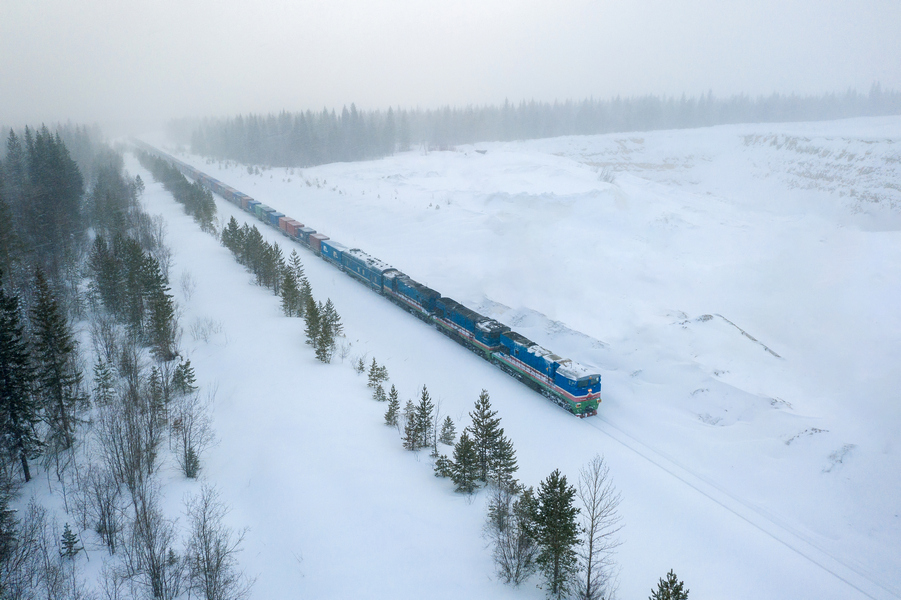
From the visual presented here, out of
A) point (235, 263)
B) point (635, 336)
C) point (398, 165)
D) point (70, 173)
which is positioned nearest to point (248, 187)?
point (398, 165)

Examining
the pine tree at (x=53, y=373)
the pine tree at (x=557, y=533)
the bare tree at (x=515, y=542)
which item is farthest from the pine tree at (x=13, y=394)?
the pine tree at (x=557, y=533)

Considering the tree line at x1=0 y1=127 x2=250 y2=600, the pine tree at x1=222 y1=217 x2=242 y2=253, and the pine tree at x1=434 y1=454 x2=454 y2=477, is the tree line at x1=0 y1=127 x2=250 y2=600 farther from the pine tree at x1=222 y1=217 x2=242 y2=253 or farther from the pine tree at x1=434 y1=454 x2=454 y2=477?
the pine tree at x1=222 y1=217 x2=242 y2=253

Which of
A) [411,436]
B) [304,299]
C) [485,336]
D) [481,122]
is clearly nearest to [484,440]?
[411,436]

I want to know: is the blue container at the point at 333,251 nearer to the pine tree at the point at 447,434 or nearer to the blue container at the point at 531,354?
the blue container at the point at 531,354

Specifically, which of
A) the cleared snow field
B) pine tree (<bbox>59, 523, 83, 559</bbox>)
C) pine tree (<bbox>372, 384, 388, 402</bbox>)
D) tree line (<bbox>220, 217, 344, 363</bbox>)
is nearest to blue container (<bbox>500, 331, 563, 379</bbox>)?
the cleared snow field

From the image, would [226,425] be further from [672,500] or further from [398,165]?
[398,165]

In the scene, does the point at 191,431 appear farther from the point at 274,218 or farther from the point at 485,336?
the point at 274,218
